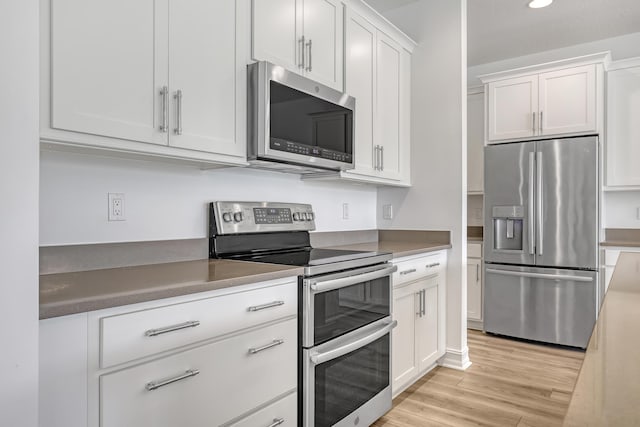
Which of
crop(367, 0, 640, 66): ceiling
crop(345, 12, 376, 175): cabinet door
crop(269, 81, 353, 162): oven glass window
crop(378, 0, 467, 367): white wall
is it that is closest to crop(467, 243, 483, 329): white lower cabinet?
crop(378, 0, 467, 367): white wall

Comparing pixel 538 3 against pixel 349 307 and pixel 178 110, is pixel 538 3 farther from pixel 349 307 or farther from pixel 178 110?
→ pixel 178 110

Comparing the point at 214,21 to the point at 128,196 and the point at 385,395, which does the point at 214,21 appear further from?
the point at 385,395

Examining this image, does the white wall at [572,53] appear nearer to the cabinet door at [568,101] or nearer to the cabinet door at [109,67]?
the cabinet door at [568,101]

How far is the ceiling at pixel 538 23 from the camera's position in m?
3.23

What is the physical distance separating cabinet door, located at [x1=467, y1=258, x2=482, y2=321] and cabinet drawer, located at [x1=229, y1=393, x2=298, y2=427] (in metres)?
2.78

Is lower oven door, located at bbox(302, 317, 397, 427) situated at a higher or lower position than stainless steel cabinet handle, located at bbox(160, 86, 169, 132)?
lower

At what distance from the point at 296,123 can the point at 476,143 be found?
2700mm

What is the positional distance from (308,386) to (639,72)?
3709 mm

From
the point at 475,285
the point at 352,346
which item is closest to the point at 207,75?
the point at 352,346

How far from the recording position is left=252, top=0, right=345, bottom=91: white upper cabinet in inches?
75.9

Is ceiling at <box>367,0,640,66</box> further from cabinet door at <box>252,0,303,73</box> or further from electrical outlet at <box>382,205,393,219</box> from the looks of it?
electrical outlet at <box>382,205,393,219</box>

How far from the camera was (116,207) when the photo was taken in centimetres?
167

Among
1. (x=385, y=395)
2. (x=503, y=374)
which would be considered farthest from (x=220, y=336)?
(x=503, y=374)

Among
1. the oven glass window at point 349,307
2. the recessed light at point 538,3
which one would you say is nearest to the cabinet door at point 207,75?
the oven glass window at point 349,307
